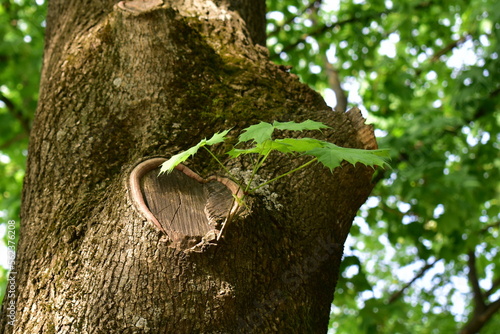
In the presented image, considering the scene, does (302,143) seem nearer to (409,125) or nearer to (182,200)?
(182,200)

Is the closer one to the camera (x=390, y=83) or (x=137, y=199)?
(x=137, y=199)

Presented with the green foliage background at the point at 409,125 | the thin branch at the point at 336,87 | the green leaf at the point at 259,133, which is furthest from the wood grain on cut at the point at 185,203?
the thin branch at the point at 336,87

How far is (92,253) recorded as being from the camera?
1.41m

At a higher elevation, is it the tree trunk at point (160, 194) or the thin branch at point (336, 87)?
the thin branch at point (336, 87)

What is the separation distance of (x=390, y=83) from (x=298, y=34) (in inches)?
46.3

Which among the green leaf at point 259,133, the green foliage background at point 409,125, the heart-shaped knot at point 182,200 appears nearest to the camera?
the green leaf at point 259,133

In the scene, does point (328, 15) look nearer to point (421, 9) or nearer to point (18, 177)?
point (421, 9)

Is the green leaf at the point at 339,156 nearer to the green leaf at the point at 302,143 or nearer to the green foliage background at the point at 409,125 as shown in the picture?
the green leaf at the point at 302,143

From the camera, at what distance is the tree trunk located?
1.32 meters

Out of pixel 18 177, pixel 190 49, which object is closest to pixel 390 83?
pixel 190 49

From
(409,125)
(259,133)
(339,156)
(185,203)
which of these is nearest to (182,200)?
(185,203)

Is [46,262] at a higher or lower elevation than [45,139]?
lower

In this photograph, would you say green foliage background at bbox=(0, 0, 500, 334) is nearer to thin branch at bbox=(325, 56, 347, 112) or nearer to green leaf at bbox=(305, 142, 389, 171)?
thin branch at bbox=(325, 56, 347, 112)

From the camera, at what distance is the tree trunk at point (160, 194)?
1322 millimetres
